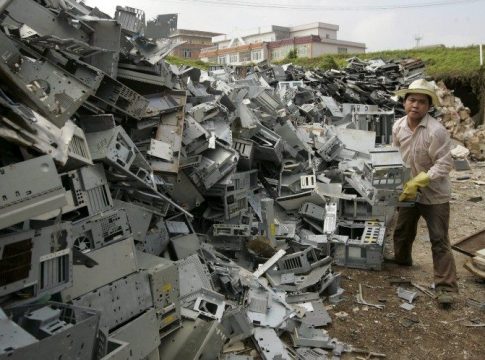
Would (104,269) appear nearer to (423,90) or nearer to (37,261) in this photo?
(37,261)

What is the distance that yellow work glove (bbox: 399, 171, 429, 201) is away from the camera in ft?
14.2

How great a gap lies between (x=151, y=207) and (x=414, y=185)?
8.49 ft

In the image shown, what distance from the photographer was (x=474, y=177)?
10398 mm

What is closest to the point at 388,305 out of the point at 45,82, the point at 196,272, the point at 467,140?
the point at 196,272

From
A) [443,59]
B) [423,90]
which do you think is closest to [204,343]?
[423,90]

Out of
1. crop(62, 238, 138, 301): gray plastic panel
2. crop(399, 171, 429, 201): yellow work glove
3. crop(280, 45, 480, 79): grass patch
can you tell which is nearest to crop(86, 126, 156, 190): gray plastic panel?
crop(62, 238, 138, 301): gray plastic panel

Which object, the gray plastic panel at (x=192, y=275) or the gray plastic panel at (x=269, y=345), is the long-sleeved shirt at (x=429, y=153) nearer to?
the gray plastic panel at (x=269, y=345)

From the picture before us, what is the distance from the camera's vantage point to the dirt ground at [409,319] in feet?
12.3

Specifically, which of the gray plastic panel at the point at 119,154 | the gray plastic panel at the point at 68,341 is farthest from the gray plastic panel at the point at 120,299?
the gray plastic panel at the point at 119,154

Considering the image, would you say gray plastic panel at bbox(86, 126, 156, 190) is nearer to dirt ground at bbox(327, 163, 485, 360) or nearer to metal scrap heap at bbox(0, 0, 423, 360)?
metal scrap heap at bbox(0, 0, 423, 360)

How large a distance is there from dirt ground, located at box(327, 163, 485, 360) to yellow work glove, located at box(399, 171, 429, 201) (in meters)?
1.11

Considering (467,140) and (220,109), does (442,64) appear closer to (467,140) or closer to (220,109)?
(467,140)

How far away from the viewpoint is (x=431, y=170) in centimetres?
432

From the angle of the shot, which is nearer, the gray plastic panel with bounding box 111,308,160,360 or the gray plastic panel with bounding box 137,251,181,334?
the gray plastic panel with bounding box 111,308,160,360
